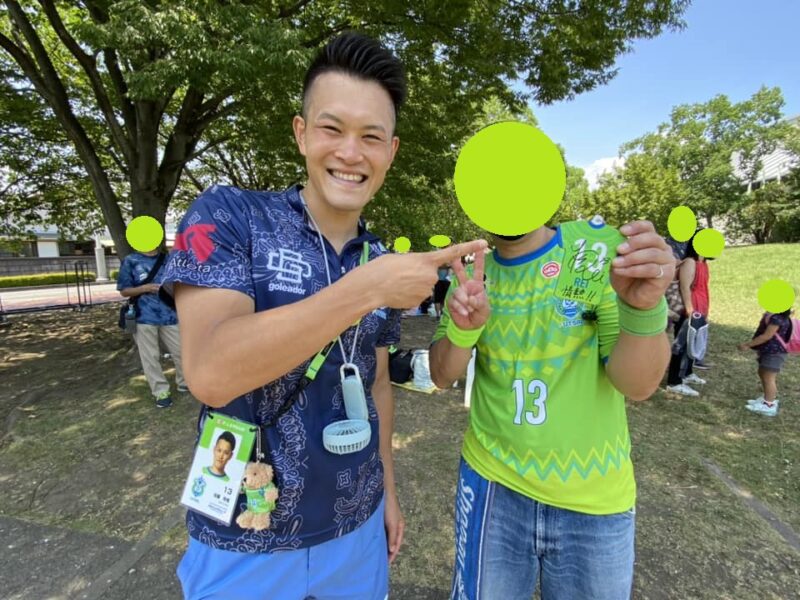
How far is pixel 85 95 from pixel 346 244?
1123 cm

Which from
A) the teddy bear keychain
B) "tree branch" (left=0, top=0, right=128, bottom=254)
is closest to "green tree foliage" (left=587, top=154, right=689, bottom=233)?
"tree branch" (left=0, top=0, right=128, bottom=254)

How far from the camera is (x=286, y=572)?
3.88 ft

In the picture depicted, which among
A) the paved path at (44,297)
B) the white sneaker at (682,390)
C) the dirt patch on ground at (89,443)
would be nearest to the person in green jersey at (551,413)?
the dirt patch on ground at (89,443)

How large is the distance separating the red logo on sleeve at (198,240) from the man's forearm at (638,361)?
114cm

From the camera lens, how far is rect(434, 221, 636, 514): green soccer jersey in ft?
4.33

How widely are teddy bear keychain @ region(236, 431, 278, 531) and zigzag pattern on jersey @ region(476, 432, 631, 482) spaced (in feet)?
2.40

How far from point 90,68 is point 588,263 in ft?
26.3

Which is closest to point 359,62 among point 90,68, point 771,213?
point 90,68

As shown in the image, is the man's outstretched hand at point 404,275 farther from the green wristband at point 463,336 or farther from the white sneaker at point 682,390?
the white sneaker at point 682,390

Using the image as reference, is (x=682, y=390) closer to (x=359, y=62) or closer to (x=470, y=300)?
Answer: (x=470, y=300)

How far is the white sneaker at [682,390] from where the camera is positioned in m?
5.66

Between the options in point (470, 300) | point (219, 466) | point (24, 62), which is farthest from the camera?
Result: point (24, 62)

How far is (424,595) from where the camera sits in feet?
8.23

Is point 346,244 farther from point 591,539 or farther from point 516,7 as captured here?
point 516,7
